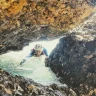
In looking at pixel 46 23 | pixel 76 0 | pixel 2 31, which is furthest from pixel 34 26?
pixel 76 0

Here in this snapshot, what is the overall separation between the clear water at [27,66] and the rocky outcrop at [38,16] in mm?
845

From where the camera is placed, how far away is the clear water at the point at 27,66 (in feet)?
14.0

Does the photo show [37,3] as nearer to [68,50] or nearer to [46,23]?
[46,23]

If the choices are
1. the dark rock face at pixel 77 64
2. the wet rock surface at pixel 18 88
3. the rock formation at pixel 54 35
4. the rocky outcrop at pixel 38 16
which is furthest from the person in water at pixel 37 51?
the wet rock surface at pixel 18 88

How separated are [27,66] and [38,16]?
2.03 metres

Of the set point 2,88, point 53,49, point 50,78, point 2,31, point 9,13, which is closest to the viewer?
point 2,88

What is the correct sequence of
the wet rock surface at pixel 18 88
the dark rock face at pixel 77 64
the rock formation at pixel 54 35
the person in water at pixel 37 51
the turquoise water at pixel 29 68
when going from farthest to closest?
the person in water at pixel 37 51
the turquoise water at pixel 29 68
the dark rock face at pixel 77 64
the rock formation at pixel 54 35
the wet rock surface at pixel 18 88

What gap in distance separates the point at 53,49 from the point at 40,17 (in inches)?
91.5

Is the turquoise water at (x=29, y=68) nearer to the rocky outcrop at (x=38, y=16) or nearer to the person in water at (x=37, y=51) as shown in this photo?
the person in water at (x=37, y=51)

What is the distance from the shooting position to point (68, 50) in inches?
171

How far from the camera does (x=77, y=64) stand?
4039 mm

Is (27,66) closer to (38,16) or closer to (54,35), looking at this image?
(54,35)

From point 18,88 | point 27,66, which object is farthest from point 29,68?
point 18,88

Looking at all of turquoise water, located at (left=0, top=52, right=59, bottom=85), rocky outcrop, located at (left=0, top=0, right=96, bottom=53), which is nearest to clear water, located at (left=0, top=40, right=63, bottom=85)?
turquoise water, located at (left=0, top=52, right=59, bottom=85)
